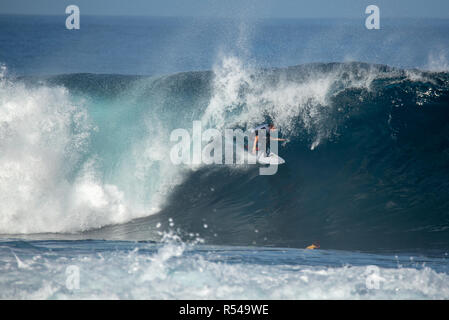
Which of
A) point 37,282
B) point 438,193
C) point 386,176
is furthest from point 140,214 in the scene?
point 438,193

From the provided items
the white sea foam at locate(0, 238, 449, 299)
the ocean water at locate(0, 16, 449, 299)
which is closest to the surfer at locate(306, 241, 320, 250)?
the ocean water at locate(0, 16, 449, 299)

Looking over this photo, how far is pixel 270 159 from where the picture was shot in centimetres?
1009

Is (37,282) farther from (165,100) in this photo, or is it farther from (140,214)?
(165,100)

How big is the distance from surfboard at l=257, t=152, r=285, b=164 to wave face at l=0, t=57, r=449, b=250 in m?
0.16

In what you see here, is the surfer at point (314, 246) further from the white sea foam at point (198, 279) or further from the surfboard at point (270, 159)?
the surfboard at point (270, 159)

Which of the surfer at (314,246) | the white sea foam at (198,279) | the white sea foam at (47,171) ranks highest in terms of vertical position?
the white sea foam at (47,171)

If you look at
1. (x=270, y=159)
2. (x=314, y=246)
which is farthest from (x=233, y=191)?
(x=314, y=246)

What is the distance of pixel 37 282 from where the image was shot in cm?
534

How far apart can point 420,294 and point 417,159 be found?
195 inches

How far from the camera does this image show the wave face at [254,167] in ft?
27.4

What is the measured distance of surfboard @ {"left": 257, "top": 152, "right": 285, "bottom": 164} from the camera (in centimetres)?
1005

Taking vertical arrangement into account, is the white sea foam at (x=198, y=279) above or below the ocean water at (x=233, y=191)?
below

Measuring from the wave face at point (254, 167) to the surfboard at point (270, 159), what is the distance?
0.52ft

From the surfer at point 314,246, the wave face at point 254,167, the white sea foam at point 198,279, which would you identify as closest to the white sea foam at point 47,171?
the wave face at point 254,167
